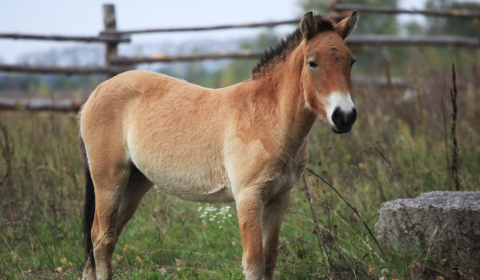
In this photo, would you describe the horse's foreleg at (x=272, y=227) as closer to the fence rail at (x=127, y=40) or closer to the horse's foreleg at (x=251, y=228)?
the horse's foreleg at (x=251, y=228)

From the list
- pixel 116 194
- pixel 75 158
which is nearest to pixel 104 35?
pixel 75 158

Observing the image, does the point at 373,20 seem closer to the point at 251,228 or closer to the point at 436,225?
the point at 436,225

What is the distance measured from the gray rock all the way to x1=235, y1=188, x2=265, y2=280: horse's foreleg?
1198 mm

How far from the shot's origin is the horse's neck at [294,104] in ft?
7.77

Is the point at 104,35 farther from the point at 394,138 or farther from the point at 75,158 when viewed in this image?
the point at 394,138

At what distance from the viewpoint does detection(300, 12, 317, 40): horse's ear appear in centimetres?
221

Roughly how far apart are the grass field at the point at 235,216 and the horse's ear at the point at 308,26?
45.4 inches

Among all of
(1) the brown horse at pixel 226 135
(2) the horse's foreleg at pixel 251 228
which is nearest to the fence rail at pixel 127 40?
(1) the brown horse at pixel 226 135

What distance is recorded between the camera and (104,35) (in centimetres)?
658

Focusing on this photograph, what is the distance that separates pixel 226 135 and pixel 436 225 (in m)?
1.70

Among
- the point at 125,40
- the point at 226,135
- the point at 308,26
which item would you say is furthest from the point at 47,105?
the point at 308,26

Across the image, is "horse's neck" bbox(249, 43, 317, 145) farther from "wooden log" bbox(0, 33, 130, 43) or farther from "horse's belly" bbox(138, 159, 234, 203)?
"wooden log" bbox(0, 33, 130, 43)

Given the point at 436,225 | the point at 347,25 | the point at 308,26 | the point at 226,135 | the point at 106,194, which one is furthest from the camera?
the point at 106,194

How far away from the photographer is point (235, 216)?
13.1ft
